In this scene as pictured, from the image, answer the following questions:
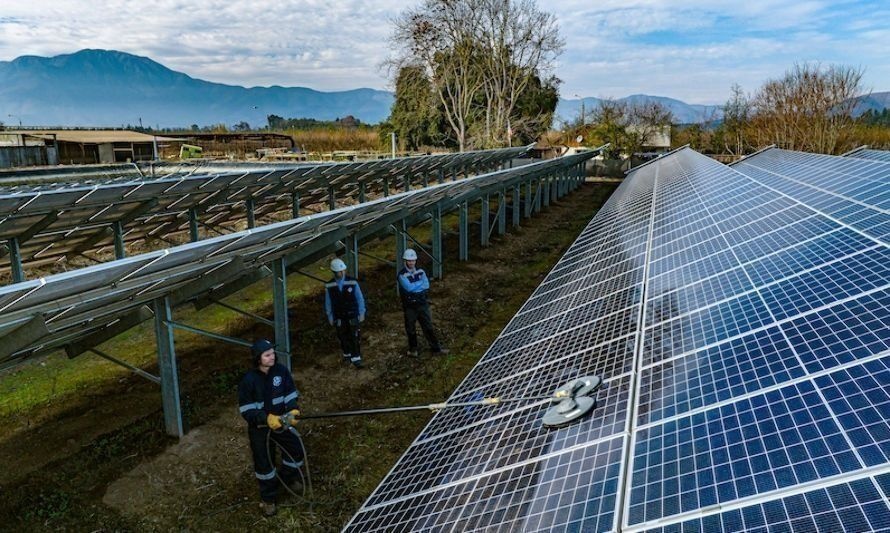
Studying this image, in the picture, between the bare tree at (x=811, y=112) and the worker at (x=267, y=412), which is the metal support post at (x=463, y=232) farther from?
the bare tree at (x=811, y=112)

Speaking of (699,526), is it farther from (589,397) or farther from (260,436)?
(260,436)

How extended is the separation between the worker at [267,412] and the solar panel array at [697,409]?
5.21 feet

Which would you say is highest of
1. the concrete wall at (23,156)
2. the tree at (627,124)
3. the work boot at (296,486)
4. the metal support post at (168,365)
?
the tree at (627,124)

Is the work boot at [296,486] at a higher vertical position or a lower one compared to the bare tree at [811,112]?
lower

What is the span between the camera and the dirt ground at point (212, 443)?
649 cm

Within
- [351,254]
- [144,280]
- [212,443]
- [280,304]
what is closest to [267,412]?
[144,280]

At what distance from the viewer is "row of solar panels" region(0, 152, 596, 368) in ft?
16.3

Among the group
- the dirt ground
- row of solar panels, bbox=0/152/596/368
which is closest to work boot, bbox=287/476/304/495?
the dirt ground

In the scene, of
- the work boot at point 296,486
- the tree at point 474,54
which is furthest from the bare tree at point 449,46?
the work boot at point 296,486

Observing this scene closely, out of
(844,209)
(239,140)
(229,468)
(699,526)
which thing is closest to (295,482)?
(229,468)

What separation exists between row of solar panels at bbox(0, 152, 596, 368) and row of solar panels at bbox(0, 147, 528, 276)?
2635 mm

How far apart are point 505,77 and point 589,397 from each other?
41465 mm

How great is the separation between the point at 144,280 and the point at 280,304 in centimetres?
321

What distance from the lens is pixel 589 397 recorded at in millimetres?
4492
